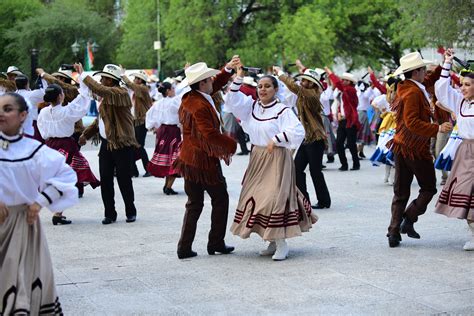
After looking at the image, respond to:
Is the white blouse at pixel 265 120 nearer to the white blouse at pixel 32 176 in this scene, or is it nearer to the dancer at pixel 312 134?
the dancer at pixel 312 134

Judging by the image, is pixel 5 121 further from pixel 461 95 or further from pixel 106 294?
pixel 461 95

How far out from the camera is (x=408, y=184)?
29.3 feet

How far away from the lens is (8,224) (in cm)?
538

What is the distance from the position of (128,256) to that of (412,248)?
9.09ft

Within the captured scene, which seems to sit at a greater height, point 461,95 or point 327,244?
point 461,95

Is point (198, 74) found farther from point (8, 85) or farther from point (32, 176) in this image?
point (8, 85)

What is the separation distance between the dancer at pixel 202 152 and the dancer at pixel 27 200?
2.79 m

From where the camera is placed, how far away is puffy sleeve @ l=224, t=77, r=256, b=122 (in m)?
8.49

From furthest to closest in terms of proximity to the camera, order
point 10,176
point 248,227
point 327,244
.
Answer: point 327,244, point 248,227, point 10,176

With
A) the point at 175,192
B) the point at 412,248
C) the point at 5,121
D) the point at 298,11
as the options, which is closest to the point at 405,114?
the point at 412,248

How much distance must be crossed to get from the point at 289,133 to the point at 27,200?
11.0 feet

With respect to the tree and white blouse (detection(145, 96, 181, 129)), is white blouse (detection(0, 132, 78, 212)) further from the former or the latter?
the tree

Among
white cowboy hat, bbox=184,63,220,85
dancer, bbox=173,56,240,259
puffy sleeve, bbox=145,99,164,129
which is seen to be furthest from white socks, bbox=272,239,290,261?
puffy sleeve, bbox=145,99,164,129

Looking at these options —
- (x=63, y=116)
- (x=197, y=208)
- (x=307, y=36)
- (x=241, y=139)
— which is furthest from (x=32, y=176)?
(x=307, y=36)
